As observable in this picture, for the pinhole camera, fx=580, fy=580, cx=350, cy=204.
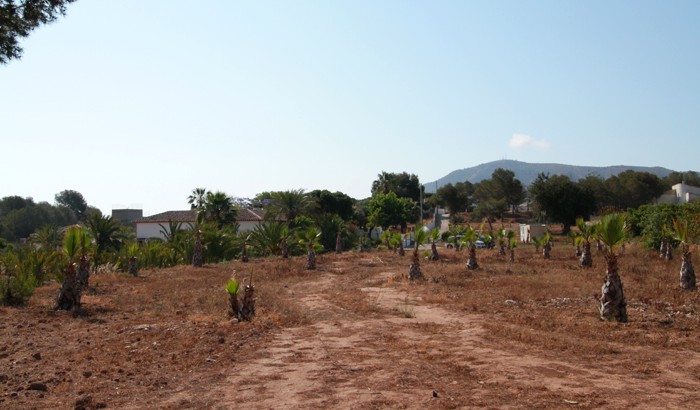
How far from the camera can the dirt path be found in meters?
6.62

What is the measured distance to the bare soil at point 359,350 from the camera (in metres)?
6.89

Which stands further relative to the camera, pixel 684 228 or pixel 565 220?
pixel 565 220

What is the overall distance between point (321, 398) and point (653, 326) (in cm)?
771

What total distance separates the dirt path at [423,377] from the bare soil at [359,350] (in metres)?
0.03

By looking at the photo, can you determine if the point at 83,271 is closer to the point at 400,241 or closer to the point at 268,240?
the point at 268,240

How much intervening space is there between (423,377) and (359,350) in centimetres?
207

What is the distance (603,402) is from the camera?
641 cm

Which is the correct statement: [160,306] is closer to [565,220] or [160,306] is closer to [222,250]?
[222,250]

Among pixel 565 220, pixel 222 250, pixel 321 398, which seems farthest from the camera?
pixel 565 220

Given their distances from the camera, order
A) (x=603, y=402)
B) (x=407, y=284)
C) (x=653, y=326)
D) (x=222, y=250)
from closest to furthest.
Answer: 1. (x=603, y=402)
2. (x=653, y=326)
3. (x=407, y=284)
4. (x=222, y=250)

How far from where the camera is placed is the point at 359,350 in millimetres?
9586

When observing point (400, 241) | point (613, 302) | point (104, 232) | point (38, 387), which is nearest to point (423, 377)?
point (38, 387)

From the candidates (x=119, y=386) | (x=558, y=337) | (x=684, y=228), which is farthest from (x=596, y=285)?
(x=119, y=386)

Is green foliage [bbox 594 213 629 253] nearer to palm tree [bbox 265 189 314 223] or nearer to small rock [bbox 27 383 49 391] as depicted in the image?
small rock [bbox 27 383 49 391]
